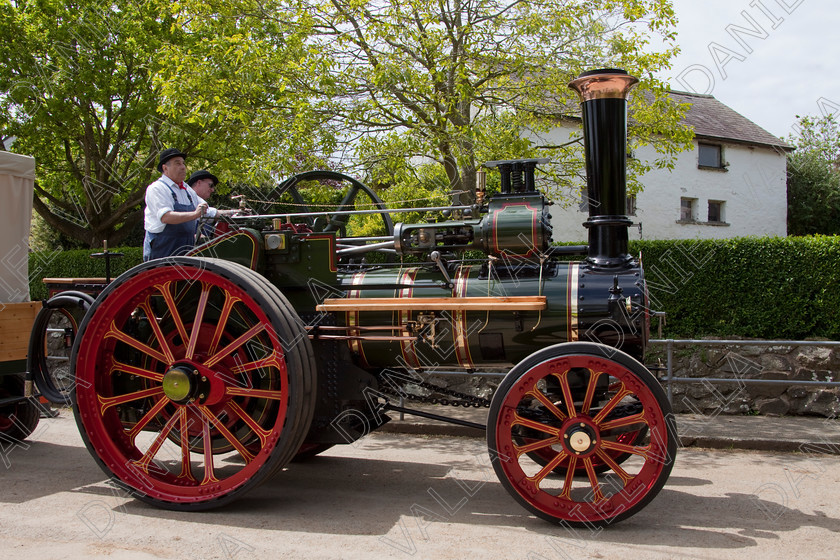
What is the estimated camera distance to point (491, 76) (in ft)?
24.3

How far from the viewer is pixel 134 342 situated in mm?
4270

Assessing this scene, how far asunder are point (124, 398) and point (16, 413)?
7.93ft

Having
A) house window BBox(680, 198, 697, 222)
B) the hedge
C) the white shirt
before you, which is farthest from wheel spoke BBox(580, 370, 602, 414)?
house window BBox(680, 198, 697, 222)

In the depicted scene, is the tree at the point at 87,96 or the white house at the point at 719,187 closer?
the tree at the point at 87,96

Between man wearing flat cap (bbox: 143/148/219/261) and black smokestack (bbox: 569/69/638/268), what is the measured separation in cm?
246

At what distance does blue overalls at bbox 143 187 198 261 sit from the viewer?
15.8 ft

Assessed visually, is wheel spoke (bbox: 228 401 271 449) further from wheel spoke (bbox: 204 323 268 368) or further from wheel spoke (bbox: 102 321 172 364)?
wheel spoke (bbox: 102 321 172 364)

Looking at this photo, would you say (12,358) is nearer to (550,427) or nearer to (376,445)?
(376,445)

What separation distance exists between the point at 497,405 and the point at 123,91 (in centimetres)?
1429

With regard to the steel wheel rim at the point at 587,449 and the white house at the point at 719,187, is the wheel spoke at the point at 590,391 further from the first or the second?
the white house at the point at 719,187

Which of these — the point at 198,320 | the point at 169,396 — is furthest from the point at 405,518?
the point at 198,320

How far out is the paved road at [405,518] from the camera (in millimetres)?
3516

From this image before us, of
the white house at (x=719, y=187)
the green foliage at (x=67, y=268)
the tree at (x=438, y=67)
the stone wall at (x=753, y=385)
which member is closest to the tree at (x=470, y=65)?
the tree at (x=438, y=67)

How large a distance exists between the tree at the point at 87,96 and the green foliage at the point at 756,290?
9.66 m
